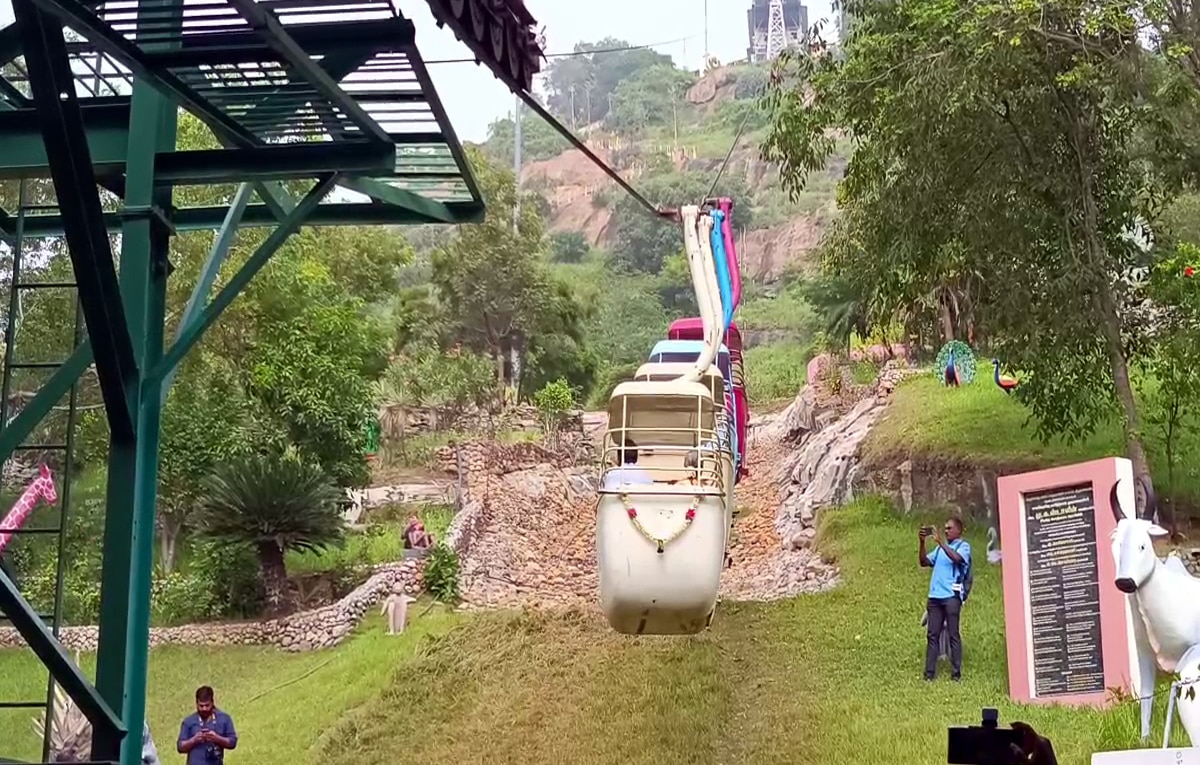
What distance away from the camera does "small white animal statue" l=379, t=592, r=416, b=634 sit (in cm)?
1348

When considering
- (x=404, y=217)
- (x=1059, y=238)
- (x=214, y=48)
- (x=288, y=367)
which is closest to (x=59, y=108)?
(x=214, y=48)

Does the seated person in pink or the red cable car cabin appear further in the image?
the seated person in pink

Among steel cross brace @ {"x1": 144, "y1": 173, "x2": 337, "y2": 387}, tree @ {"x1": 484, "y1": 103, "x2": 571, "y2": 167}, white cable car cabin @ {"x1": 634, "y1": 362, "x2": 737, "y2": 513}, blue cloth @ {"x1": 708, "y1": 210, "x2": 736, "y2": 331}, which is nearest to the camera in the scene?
steel cross brace @ {"x1": 144, "y1": 173, "x2": 337, "y2": 387}

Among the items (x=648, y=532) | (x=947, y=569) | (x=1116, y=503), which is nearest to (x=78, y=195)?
(x=648, y=532)

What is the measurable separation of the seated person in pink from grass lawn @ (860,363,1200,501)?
17.6ft

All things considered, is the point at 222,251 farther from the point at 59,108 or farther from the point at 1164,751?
the point at 1164,751

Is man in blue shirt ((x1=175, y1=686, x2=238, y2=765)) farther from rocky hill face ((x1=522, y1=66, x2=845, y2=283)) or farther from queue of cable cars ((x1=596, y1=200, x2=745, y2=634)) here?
rocky hill face ((x1=522, y1=66, x2=845, y2=283))

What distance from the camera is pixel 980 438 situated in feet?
49.7

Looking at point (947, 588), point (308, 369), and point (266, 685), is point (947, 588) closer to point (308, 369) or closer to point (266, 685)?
point (266, 685)

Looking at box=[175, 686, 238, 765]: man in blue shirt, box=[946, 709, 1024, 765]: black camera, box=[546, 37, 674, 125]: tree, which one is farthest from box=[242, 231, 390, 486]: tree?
box=[546, 37, 674, 125]: tree

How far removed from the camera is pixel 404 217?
617cm

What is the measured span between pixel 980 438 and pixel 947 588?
6.61m

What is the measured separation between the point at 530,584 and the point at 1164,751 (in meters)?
10.5

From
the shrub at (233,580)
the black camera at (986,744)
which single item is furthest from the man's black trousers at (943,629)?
the shrub at (233,580)
